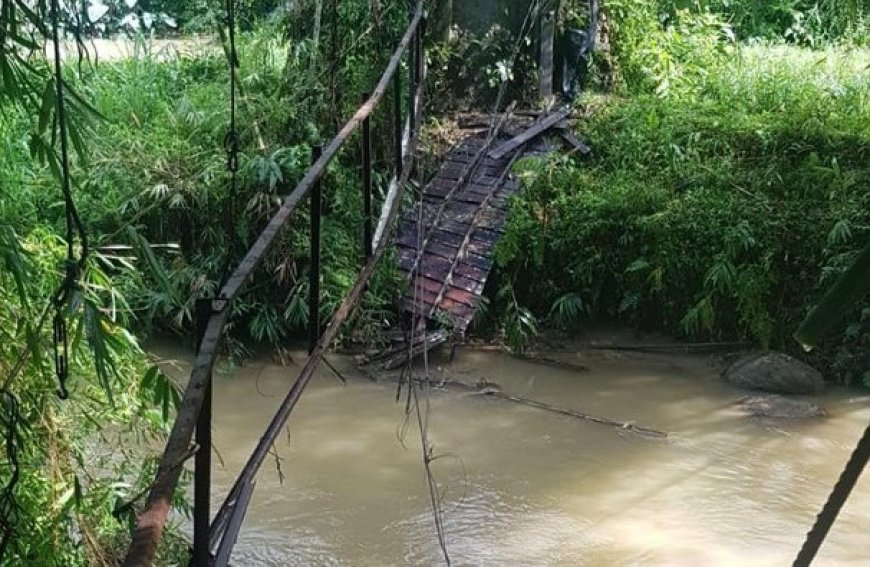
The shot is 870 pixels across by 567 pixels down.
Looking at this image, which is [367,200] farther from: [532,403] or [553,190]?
[553,190]

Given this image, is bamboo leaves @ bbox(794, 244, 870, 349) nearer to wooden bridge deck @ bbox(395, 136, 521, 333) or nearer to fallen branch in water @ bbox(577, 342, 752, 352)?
wooden bridge deck @ bbox(395, 136, 521, 333)

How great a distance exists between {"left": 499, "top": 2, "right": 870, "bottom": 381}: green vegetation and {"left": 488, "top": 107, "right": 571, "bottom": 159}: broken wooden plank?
0.70 feet

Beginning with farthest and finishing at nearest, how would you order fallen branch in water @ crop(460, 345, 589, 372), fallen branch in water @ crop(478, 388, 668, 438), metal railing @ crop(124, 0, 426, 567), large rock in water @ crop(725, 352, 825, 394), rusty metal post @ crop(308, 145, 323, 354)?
fallen branch in water @ crop(460, 345, 589, 372)
large rock in water @ crop(725, 352, 825, 394)
fallen branch in water @ crop(478, 388, 668, 438)
rusty metal post @ crop(308, 145, 323, 354)
metal railing @ crop(124, 0, 426, 567)

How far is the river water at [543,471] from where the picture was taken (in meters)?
3.34

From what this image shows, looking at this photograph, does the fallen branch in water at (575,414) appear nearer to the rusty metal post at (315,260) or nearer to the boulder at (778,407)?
the boulder at (778,407)

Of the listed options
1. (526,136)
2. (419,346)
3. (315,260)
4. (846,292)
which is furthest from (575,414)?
(846,292)

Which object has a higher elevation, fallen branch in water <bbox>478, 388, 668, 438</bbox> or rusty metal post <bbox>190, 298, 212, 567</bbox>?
rusty metal post <bbox>190, 298, 212, 567</bbox>

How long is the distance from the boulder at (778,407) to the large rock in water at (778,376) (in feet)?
0.22

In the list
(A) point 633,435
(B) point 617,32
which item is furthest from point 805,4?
(A) point 633,435

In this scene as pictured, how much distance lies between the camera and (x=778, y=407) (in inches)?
172

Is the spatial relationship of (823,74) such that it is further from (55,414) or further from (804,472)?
(55,414)

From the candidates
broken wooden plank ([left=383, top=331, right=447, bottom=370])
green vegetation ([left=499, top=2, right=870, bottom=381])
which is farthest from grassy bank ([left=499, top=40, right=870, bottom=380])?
broken wooden plank ([left=383, top=331, right=447, bottom=370])

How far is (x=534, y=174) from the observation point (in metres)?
5.47

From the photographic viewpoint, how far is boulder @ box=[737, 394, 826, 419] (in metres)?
4.32
